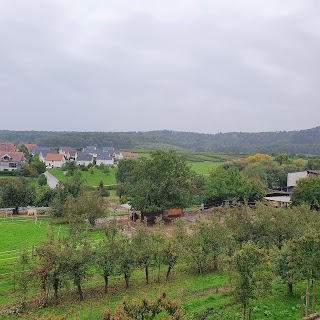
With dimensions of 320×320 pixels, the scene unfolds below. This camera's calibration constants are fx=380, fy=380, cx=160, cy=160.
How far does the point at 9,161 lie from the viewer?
7562 cm

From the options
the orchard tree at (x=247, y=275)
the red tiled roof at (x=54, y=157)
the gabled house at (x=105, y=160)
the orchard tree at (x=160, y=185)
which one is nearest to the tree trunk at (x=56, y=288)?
the orchard tree at (x=247, y=275)

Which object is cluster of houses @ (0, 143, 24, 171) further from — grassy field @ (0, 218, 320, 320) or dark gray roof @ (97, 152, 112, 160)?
grassy field @ (0, 218, 320, 320)

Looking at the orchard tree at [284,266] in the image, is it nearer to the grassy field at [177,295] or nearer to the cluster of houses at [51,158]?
the grassy field at [177,295]

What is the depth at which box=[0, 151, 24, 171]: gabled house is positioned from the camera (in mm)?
75188

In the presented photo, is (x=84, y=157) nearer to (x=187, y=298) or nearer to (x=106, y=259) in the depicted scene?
(x=106, y=259)

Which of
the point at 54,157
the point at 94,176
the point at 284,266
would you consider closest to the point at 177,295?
the point at 284,266

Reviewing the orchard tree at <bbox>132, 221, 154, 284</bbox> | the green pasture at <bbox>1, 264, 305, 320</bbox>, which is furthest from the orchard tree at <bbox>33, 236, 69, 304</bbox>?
the orchard tree at <bbox>132, 221, 154, 284</bbox>

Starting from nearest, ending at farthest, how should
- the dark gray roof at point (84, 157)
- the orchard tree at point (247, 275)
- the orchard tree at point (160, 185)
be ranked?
1. the orchard tree at point (247, 275)
2. the orchard tree at point (160, 185)
3. the dark gray roof at point (84, 157)

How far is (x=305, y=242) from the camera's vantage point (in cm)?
1530

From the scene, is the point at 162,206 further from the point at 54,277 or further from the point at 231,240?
the point at 54,277

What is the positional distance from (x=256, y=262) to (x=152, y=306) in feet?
14.9

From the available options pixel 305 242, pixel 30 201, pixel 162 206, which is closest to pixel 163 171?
pixel 162 206

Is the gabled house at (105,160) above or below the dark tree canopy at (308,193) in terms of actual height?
above

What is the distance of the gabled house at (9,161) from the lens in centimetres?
7519
